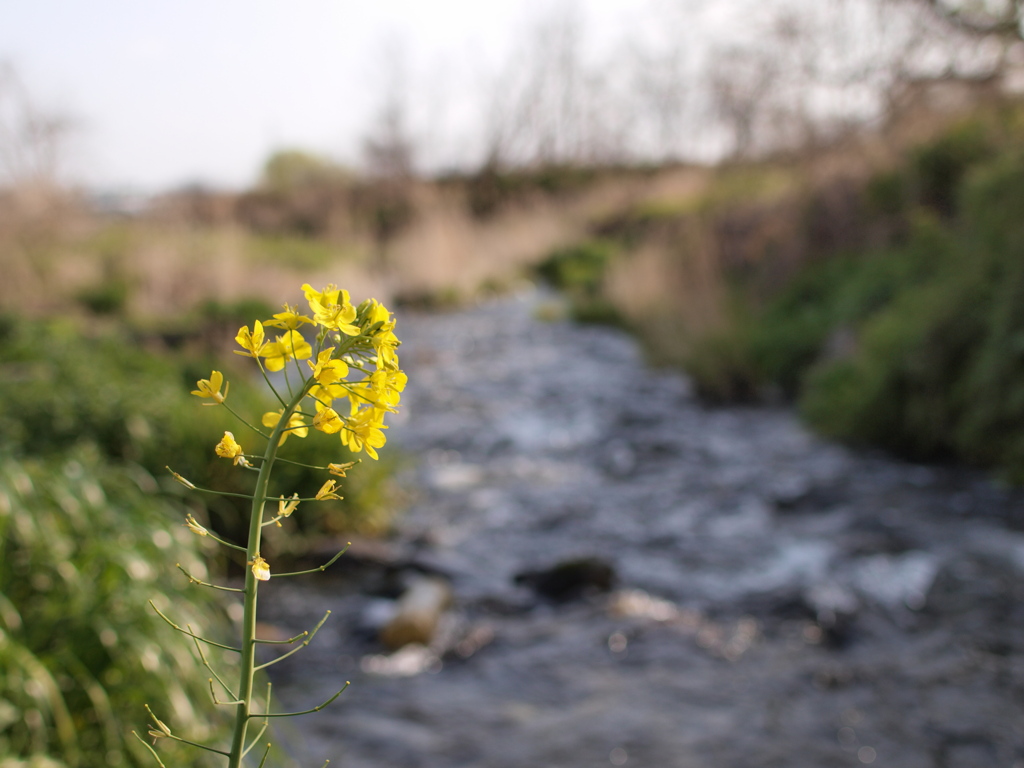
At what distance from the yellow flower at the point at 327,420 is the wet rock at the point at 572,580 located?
12.4ft

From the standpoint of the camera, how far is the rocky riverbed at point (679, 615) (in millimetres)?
3148

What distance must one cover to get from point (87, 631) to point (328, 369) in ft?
6.79

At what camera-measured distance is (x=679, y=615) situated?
4.13 metres

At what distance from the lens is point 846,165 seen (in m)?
10.6

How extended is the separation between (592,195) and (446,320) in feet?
35.0

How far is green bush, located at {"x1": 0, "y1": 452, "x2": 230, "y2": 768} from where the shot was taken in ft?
6.96

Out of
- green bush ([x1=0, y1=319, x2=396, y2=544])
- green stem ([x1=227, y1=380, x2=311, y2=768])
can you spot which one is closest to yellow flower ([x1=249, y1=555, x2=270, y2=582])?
green stem ([x1=227, y1=380, x2=311, y2=768])

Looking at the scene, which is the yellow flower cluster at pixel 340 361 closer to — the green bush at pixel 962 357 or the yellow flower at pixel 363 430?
the yellow flower at pixel 363 430

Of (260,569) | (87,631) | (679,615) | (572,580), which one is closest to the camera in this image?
(260,569)

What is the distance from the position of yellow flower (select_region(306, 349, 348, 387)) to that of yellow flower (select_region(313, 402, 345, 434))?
0.03m

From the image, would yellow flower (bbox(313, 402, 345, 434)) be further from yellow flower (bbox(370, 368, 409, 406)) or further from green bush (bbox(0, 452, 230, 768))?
green bush (bbox(0, 452, 230, 768))

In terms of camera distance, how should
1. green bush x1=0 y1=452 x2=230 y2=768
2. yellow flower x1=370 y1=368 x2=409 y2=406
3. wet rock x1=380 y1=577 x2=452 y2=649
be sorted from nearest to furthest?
1. yellow flower x1=370 y1=368 x2=409 y2=406
2. green bush x1=0 y1=452 x2=230 y2=768
3. wet rock x1=380 y1=577 x2=452 y2=649

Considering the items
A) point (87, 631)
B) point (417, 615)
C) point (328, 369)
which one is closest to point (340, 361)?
point (328, 369)

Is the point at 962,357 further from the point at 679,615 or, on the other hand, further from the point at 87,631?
the point at 87,631
